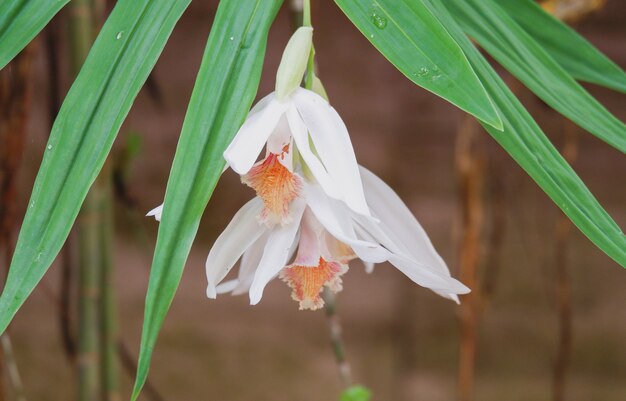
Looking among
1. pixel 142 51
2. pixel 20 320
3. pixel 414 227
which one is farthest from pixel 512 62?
pixel 20 320

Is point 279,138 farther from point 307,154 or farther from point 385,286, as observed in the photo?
point 385,286

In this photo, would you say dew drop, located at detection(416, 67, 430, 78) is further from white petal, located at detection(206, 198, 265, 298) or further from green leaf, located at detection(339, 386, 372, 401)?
green leaf, located at detection(339, 386, 372, 401)

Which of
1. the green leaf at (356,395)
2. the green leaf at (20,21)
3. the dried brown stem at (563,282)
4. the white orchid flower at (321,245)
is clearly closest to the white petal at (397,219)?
the white orchid flower at (321,245)

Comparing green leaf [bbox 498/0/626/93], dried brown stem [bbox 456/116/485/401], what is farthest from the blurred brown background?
green leaf [bbox 498/0/626/93]

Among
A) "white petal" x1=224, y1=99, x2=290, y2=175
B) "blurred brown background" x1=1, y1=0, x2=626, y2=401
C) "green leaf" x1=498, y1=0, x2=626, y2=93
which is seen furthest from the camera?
"blurred brown background" x1=1, y1=0, x2=626, y2=401

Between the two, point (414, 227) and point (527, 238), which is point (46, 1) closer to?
point (414, 227)

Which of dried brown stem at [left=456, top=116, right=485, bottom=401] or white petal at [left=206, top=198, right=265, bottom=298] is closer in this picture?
white petal at [left=206, top=198, right=265, bottom=298]
